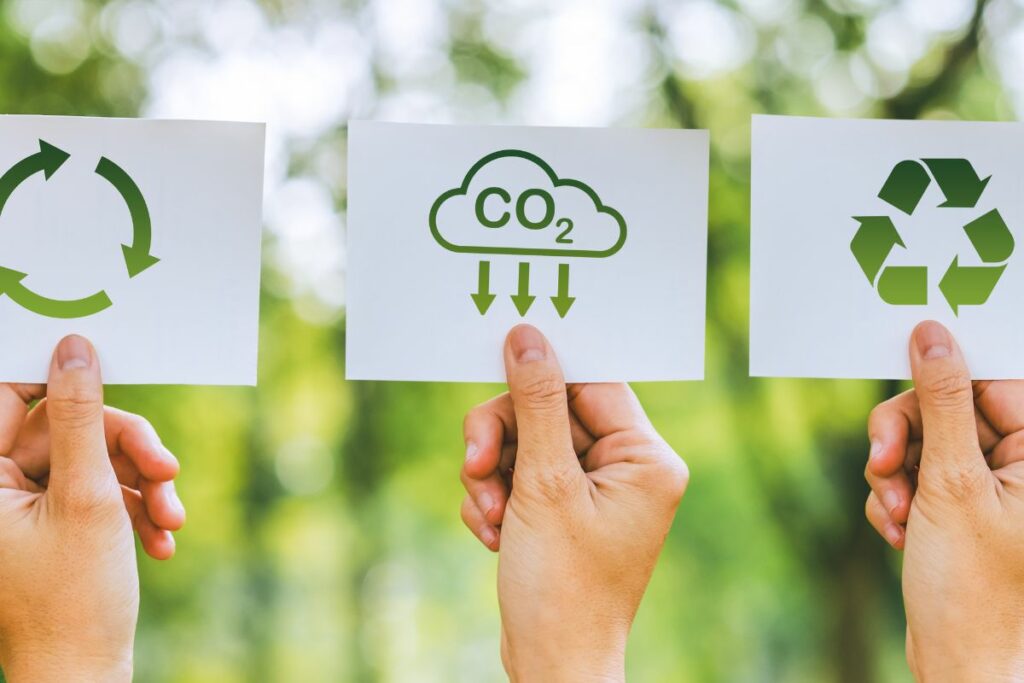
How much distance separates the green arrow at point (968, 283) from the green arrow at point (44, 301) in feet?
3.96

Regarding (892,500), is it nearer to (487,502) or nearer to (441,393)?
(487,502)

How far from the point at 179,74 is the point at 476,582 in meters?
4.04

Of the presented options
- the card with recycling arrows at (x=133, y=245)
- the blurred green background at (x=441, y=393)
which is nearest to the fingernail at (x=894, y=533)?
the card with recycling arrows at (x=133, y=245)

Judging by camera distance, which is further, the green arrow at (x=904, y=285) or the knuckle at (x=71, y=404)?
the green arrow at (x=904, y=285)

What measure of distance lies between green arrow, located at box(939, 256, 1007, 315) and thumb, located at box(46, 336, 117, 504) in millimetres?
1212

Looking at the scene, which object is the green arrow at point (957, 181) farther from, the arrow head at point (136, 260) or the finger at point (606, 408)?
the arrow head at point (136, 260)

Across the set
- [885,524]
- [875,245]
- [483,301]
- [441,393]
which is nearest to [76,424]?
[483,301]

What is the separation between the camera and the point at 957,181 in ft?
4.55

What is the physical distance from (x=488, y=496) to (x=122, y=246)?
68cm

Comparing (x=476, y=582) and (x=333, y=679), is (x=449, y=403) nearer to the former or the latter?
(x=476, y=582)

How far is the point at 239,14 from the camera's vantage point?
19.4 feet

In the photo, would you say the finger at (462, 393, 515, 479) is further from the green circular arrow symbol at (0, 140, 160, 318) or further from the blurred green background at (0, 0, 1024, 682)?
the blurred green background at (0, 0, 1024, 682)

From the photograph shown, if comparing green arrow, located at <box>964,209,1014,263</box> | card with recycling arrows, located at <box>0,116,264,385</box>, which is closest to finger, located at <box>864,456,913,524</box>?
green arrow, located at <box>964,209,1014,263</box>

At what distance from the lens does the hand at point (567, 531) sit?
135cm
